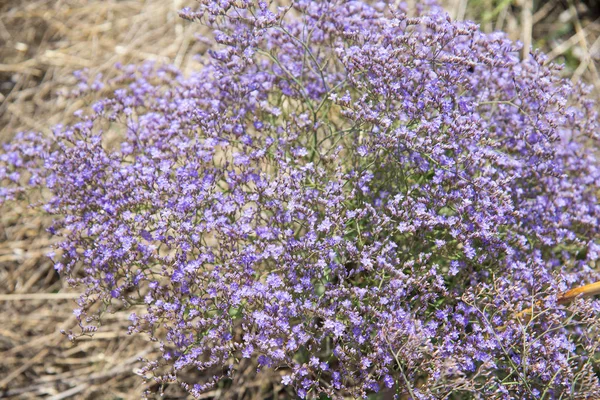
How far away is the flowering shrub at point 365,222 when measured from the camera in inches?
117

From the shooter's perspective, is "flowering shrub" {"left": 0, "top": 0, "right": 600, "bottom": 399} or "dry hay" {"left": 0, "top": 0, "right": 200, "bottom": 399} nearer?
"flowering shrub" {"left": 0, "top": 0, "right": 600, "bottom": 399}

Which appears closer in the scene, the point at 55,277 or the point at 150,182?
the point at 150,182

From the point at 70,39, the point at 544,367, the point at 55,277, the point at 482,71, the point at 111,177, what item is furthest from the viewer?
the point at 70,39

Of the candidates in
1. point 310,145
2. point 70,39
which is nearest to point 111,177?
point 310,145

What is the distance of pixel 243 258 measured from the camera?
3053 millimetres

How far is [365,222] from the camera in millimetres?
3480

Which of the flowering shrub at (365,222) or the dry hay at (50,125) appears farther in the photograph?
the dry hay at (50,125)

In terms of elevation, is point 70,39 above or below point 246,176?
above

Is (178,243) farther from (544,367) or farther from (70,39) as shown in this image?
(70,39)

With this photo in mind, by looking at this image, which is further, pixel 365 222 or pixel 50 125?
pixel 50 125

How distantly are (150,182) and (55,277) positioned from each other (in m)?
2.56

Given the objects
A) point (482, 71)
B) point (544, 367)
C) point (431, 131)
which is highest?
point (482, 71)

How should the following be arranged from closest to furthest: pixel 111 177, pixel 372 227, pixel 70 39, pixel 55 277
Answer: pixel 372 227, pixel 111 177, pixel 55 277, pixel 70 39

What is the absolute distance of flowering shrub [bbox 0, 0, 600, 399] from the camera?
2.98 meters
